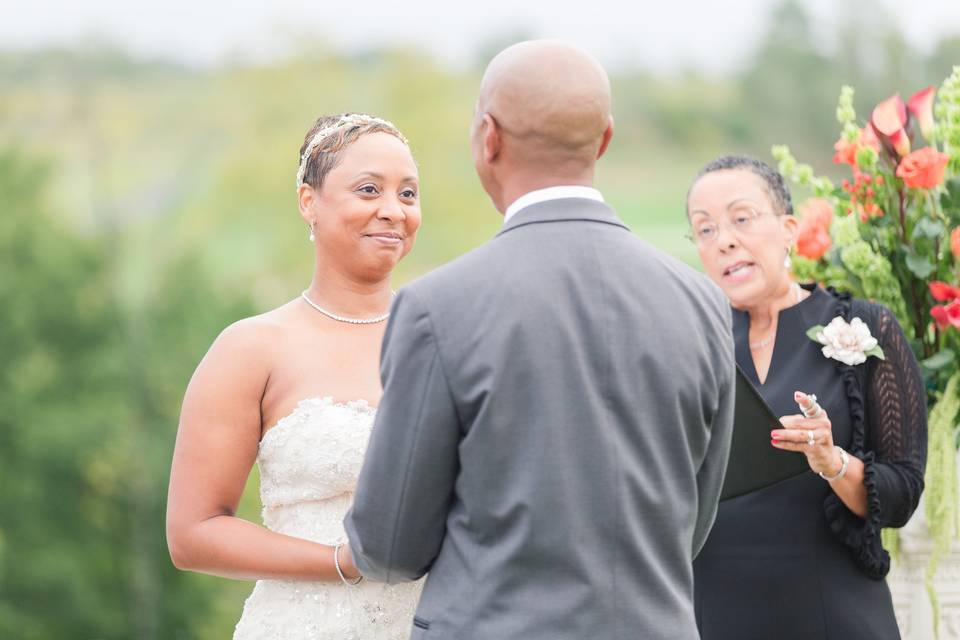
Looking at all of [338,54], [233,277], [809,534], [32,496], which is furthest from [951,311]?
[338,54]

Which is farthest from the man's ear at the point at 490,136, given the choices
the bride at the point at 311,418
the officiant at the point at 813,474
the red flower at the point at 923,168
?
the red flower at the point at 923,168

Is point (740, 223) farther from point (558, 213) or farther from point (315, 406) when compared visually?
point (558, 213)

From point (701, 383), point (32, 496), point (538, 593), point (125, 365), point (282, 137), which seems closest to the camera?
point (538, 593)

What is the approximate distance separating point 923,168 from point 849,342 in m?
0.84

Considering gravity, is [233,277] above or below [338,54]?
below

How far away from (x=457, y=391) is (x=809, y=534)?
181 centimetres

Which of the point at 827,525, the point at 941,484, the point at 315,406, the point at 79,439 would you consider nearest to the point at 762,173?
the point at 827,525

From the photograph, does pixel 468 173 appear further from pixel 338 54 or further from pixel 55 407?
pixel 55 407

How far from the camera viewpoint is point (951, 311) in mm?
4250

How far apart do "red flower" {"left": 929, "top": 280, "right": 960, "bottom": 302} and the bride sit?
1811 millimetres

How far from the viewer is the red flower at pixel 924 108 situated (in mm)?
4539

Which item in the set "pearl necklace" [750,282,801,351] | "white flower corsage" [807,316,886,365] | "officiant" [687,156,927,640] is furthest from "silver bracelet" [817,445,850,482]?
"pearl necklace" [750,282,801,351]

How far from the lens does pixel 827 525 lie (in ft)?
12.6

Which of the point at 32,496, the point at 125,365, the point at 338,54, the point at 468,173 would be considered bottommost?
the point at 32,496
